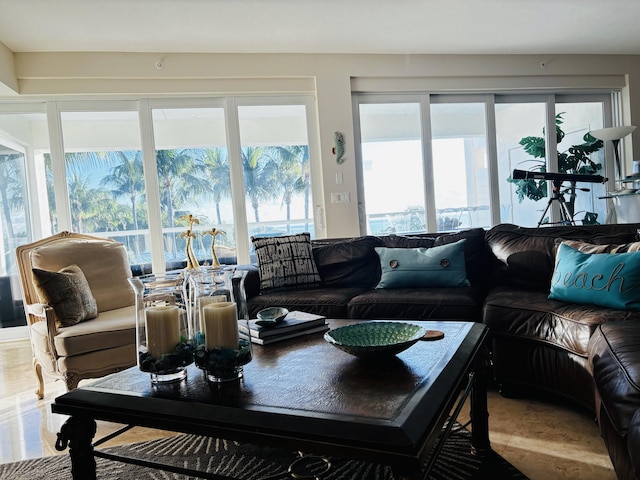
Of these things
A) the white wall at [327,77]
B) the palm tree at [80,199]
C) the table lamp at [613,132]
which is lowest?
the palm tree at [80,199]

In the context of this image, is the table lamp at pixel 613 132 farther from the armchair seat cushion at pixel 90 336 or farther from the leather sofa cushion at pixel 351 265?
the armchair seat cushion at pixel 90 336

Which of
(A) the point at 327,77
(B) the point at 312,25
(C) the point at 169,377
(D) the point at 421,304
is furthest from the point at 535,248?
(A) the point at 327,77

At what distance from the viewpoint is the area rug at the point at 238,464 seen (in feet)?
5.26

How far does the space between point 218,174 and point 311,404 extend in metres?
3.65

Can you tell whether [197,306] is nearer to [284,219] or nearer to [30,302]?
[30,302]

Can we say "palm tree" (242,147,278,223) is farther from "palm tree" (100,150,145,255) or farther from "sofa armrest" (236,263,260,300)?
"sofa armrest" (236,263,260,300)

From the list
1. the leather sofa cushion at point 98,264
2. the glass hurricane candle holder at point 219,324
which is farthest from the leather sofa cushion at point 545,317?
the leather sofa cushion at point 98,264

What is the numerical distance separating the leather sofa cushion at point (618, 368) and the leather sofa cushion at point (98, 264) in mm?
2683

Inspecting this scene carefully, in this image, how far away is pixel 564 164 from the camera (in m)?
5.12

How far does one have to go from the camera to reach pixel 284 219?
179 inches

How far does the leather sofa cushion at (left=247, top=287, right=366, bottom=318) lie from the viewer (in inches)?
105

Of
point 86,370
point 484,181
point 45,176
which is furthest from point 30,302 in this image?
point 484,181

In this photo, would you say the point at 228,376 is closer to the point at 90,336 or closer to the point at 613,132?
the point at 90,336

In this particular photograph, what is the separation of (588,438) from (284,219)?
327 centimetres
